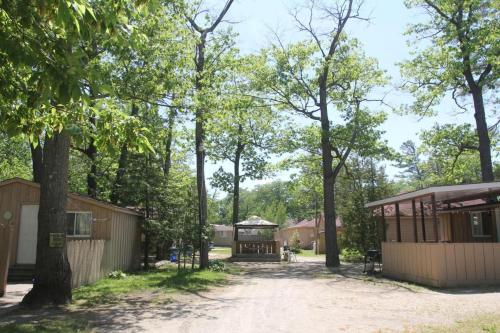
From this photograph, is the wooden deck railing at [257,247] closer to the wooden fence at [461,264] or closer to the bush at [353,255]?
the bush at [353,255]

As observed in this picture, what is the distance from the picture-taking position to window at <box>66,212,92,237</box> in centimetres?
1695

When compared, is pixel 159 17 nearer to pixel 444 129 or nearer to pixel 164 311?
pixel 164 311

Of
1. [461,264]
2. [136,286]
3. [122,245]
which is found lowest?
[136,286]

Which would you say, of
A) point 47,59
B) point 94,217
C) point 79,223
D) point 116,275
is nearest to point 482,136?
point 116,275

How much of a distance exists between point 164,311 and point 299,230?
1954 inches

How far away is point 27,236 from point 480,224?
20364 mm

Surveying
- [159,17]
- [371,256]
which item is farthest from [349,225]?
[159,17]

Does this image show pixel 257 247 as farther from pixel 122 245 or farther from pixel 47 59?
pixel 47 59

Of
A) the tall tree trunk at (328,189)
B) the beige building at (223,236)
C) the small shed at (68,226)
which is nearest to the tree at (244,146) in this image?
the tall tree trunk at (328,189)

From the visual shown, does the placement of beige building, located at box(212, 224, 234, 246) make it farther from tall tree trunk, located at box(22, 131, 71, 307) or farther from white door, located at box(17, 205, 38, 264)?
tall tree trunk, located at box(22, 131, 71, 307)

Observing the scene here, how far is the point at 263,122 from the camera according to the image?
3584 cm

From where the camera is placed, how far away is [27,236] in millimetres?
16828

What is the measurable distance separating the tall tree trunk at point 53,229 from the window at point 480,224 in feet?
65.2

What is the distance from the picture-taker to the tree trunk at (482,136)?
72.9 feet
